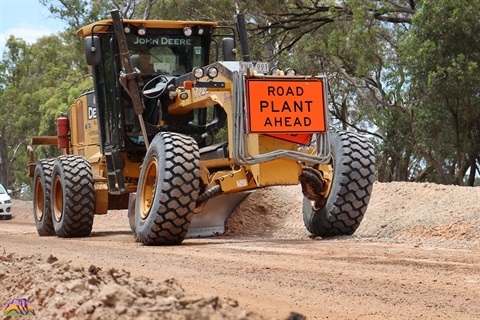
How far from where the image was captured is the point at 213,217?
45.3ft

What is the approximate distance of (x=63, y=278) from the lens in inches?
246

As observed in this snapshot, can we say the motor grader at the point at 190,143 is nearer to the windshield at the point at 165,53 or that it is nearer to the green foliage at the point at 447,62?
the windshield at the point at 165,53

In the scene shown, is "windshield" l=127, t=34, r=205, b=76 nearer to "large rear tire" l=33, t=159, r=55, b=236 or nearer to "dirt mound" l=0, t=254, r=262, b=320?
"large rear tire" l=33, t=159, r=55, b=236

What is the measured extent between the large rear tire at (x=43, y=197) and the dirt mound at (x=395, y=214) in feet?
11.1

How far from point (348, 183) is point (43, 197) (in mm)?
6394

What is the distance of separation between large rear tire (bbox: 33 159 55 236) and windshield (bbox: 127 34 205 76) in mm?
2966

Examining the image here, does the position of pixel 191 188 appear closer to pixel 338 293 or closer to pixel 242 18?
pixel 242 18

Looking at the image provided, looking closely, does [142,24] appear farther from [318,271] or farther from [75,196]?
[318,271]

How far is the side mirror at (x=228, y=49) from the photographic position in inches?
544

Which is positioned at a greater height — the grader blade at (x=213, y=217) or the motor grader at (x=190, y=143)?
the motor grader at (x=190, y=143)

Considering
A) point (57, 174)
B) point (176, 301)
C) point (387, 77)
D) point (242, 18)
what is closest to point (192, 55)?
point (242, 18)

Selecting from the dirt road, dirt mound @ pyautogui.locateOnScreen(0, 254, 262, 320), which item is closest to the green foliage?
the dirt road

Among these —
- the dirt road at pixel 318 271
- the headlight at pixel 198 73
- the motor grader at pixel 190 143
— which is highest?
the headlight at pixel 198 73

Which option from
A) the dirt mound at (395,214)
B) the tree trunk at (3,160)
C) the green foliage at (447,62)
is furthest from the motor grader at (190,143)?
the tree trunk at (3,160)
